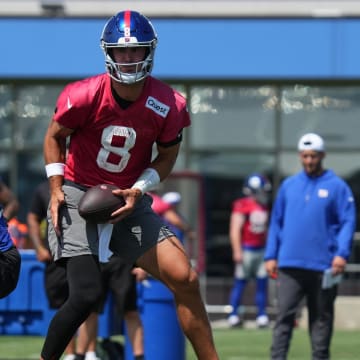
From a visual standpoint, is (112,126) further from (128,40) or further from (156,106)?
(128,40)

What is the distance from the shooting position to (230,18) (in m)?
19.5

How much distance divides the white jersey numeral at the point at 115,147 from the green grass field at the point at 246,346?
4.29 m

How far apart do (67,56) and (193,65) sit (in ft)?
6.53

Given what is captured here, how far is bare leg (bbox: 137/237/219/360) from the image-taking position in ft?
23.3

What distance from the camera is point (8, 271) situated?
7121mm

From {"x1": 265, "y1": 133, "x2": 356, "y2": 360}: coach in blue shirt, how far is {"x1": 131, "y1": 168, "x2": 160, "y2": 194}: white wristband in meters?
2.75

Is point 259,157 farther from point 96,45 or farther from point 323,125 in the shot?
point 96,45

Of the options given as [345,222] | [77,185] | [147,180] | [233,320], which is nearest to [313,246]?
[345,222]

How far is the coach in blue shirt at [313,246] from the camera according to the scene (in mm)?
9836

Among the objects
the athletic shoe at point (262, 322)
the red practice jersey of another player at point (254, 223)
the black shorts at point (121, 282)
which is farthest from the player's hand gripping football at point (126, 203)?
the red practice jersey of another player at point (254, 223)

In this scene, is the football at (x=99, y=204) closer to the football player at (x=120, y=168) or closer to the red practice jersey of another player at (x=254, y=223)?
the football player at (x=120, y=168)

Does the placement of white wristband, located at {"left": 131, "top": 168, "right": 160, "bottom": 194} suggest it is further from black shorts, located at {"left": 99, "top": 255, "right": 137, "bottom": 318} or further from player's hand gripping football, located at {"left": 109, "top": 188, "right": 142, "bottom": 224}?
black shorts, located at {"left": 99, "top": 255, "right": 137, "bottom": 318}

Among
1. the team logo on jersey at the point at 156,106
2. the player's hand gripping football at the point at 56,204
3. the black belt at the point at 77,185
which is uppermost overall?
the team logo on jersey at the point at 156,106

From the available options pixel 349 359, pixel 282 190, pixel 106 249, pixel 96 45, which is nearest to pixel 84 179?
pixel 106 249
